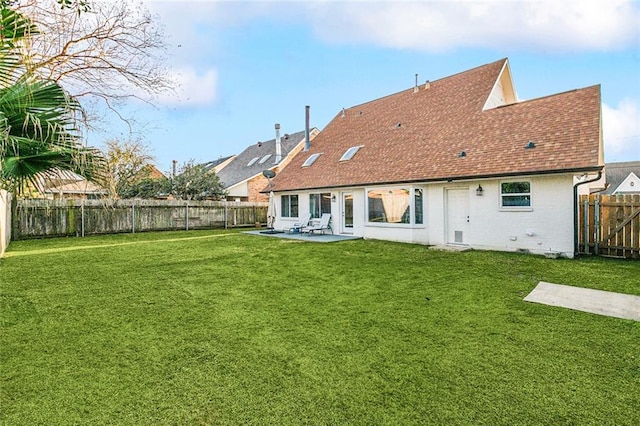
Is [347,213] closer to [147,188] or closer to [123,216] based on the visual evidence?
[123,216]

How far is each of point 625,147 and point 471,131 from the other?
1204 inches

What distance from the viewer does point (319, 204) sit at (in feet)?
54.7

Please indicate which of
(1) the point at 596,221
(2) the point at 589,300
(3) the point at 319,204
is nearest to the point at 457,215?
(1) the point at 596,221

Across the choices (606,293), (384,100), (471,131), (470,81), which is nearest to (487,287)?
(606,293)

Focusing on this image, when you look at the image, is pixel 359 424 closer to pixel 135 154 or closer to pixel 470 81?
pixel 470 81

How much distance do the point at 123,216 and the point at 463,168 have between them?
636 inches

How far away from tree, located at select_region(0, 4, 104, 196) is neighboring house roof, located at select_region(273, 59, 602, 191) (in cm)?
1007

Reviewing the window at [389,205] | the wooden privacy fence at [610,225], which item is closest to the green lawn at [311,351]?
the wooden privacy fence at [610,225]

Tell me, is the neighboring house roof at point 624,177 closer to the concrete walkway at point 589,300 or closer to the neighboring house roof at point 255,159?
the neighboring house roof at point 255,159

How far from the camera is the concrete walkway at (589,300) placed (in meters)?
4.84

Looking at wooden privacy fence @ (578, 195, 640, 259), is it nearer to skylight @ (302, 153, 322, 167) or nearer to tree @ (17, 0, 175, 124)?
tree @ (17, 0, 175, 124)

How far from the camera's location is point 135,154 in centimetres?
2280

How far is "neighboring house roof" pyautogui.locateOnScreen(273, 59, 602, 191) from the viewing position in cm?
992

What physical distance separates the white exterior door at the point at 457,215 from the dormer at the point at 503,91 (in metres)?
4.00
